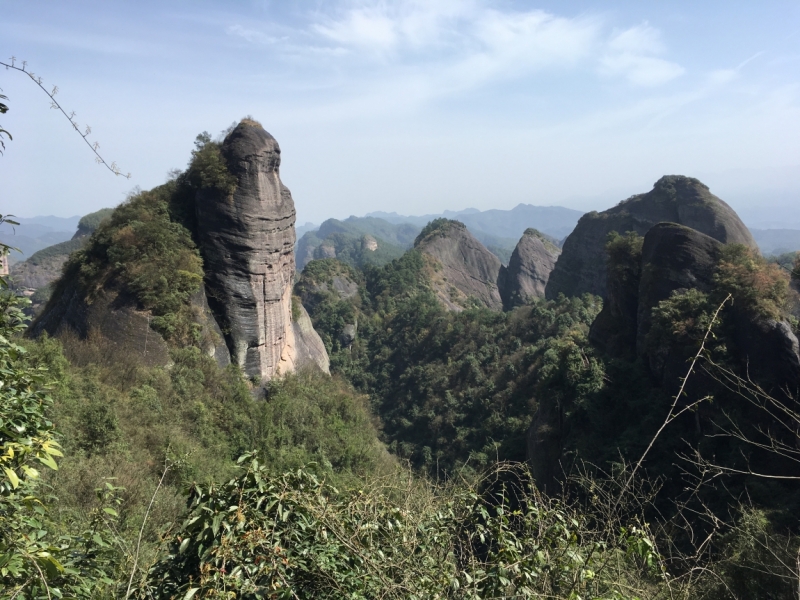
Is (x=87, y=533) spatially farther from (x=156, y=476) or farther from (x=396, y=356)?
(x=396, y=356)

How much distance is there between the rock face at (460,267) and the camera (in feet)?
186

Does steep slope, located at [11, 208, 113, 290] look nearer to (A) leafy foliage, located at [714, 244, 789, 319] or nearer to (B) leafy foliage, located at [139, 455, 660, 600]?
(A) leafy foliage, located at [714, 244, 789, 319]

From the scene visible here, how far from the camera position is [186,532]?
313cm

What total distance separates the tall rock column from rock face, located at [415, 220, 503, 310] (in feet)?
114

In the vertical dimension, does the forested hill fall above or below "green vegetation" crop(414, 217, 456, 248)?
below

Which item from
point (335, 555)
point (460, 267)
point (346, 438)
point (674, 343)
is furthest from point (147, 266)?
point (460, 267)

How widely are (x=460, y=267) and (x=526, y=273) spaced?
26.8ft

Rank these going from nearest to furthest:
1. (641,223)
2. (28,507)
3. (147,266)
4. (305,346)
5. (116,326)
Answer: (28,507) → (116,326) → (147,266) → (305,346) → (641,223)

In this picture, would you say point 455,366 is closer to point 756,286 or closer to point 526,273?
point 756,286

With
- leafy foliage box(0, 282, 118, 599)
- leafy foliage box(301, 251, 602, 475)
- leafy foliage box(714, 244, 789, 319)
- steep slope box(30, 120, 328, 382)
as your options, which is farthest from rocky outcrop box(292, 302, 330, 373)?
leafy foliage box(0, 282, 118, 599)

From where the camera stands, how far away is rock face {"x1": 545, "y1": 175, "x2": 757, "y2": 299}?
34.3 m

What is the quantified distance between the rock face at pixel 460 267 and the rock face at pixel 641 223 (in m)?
11.2

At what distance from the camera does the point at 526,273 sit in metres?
58.5

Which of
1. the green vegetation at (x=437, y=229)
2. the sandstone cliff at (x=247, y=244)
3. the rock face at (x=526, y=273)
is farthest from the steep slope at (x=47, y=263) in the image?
the rock face at (x=526, y=273)
